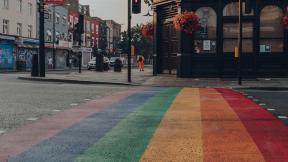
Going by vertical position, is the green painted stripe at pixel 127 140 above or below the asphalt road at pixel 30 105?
below

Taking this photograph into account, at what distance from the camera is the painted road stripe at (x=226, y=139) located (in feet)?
19.0

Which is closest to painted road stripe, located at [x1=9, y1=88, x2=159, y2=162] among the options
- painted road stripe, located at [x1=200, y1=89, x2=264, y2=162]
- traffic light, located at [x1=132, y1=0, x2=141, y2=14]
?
painted road stripe, located at [x1=200, y1=89, x2=264, y2=162]

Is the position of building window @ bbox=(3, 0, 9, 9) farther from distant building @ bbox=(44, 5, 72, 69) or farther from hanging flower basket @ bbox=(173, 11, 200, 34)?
hanging flower basket @ bbox=(173, 11, 200, 34)

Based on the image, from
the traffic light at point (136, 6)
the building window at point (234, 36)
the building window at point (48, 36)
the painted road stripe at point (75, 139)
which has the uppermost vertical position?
the building window at point (48, 36)

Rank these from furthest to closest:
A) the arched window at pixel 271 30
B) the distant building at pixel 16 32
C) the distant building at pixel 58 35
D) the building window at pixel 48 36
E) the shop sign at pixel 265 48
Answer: the distant building at pixel 58 35
the building window at pixel 48 36
the distant building at pixel 16 32
the shop sign at pixel 265 48
the arched window at pixel 271 30

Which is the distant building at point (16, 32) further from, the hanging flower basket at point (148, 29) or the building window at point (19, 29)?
the hanging flower basket at point (148, 29)

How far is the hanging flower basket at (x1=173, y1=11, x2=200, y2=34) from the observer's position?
2447cm

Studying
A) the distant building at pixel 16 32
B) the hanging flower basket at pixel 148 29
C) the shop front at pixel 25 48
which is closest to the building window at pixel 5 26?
the distant building at pixel 16 32

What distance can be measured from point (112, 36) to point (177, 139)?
321ft

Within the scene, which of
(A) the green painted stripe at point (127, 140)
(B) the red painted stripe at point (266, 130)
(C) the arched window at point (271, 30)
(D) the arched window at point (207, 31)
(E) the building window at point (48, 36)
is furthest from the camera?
(E) the building window at point (48, 36)

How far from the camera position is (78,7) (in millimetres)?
81188

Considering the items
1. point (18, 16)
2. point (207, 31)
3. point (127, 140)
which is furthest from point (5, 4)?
point (127, 140)

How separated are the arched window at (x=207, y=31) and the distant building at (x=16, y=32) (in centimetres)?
2569

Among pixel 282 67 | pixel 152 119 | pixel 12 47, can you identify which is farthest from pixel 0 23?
pixel 152 119
